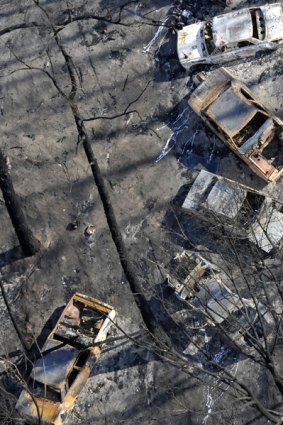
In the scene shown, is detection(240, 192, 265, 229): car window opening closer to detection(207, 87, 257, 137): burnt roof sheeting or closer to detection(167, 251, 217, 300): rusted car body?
detection(167, 251, 217, 300): rusted car body

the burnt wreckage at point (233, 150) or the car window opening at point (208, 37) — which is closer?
the burnt wreckage at point (233, 150)

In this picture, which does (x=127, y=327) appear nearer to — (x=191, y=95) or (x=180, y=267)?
(x=180, y=267)

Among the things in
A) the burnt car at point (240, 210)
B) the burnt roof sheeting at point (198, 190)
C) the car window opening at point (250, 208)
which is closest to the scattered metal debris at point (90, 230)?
the burnt roof sheeting at point (198, 190)

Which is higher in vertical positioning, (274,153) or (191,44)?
(191,44)

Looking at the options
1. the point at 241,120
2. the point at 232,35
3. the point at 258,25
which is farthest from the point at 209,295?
the point at 258,25

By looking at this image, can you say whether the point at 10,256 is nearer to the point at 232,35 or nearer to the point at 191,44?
the point at 191,44

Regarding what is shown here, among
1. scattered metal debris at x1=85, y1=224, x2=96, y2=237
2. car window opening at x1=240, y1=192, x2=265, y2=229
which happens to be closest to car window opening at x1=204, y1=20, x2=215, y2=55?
car window opening at x1=240, y1=192, x2=265, y2=229

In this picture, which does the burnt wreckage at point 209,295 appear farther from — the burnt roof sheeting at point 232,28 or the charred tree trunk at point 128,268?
the burnt roof sheeting at point 232,28
